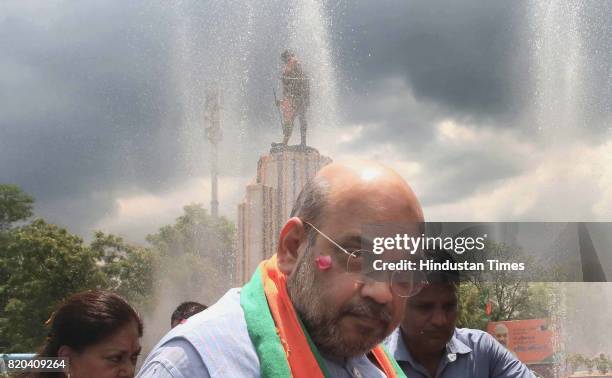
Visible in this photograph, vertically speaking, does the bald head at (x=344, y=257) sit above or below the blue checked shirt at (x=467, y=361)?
above

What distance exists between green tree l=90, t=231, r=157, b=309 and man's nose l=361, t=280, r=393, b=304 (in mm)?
26187

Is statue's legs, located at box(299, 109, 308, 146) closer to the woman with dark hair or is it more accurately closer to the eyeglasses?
the woman with dark hair

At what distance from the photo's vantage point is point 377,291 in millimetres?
1479

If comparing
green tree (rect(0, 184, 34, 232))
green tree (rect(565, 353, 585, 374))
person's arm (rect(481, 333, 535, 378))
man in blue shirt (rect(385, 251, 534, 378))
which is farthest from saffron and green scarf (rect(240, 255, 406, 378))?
green tree (rect(0, 184, 34, 232))

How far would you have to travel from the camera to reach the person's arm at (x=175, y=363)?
1349 mm

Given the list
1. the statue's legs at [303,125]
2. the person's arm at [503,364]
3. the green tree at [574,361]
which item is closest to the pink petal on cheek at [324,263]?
the person's arm at [503,364]

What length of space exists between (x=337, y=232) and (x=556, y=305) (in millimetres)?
14077

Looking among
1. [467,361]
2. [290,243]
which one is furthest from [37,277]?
[290,243]

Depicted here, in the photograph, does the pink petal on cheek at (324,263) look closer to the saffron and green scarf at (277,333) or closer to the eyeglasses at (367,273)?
the eyeglasses at (367,273)

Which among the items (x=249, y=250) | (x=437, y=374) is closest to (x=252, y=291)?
(x=437, y=374)

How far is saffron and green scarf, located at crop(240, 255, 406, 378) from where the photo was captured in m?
1.44

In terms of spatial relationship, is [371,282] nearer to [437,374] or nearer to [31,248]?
[437,374]

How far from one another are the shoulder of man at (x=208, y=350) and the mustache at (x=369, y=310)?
9.5 inches

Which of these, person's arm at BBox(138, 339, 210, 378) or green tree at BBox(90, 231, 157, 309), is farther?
green tree at BBox(90, 231, 157, 309)
